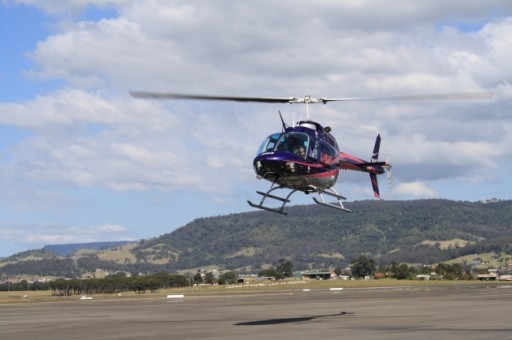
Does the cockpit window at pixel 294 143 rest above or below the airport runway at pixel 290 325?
above

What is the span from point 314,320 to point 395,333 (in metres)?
9.84

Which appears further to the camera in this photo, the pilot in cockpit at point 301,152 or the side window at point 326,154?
the side window at point 326,154

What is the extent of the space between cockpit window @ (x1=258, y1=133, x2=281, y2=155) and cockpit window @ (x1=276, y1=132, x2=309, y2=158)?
0.83 ft

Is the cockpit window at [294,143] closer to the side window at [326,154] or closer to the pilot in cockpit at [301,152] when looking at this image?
the pilot in cockpit at [301,152]

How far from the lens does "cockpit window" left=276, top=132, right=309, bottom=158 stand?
40281 millimetres

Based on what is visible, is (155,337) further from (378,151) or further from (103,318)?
(378,151)

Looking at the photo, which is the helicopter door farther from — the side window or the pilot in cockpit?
the pilot in cockpit

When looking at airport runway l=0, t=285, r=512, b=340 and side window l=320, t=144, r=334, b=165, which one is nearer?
airport runway l=0, t=285, r=512, b=340

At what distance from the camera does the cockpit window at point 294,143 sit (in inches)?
1586

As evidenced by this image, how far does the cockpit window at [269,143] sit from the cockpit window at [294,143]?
0.25m

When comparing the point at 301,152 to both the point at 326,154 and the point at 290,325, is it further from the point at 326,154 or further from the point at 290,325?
the point at 290,325

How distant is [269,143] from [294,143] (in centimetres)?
Answer: 132

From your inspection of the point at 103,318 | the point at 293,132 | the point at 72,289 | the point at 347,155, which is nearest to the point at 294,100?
the point at 293,132

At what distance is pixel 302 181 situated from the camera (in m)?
41.7
